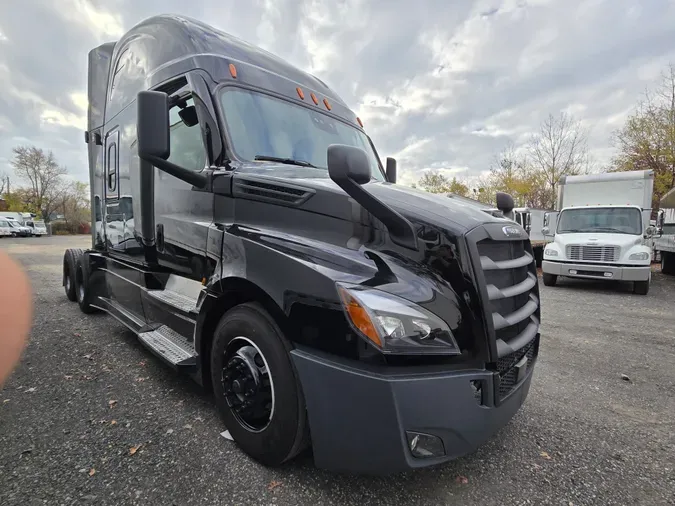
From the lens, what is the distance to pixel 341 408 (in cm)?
178

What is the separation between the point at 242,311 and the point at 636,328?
6369 millimetres

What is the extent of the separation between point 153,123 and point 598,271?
9948 millimetres

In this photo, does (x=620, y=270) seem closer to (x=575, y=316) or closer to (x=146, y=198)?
(x=575, y=316)

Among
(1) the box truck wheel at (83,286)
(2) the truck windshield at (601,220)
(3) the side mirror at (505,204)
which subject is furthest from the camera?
(2) the truck windshield at (601,220)

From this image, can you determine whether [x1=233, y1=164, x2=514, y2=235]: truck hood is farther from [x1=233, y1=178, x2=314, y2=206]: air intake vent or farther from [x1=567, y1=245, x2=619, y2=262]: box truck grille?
[x1=567, y1=245, x2=619, y2=262]: box truck grille

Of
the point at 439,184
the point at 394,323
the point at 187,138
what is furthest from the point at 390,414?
the point at 439,184

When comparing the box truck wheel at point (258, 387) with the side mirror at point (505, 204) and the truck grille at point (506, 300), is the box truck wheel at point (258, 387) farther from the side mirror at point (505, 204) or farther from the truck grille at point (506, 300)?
the side mirror at point (505, 204)

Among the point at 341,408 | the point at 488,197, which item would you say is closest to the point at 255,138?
the point at 341,408

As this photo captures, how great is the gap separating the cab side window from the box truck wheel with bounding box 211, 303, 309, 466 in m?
1.27

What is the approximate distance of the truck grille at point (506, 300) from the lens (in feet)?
6.28

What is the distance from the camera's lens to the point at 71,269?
6.54 metres

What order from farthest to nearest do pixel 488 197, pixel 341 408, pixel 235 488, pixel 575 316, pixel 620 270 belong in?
pixel 488 197 < pixel 620 270 < pixel 575 316 < pixel 235 488 < pixel 341 408

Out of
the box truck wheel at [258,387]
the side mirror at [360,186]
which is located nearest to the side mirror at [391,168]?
the side mirror at [360,186]

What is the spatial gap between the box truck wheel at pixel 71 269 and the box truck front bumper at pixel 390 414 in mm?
6186
